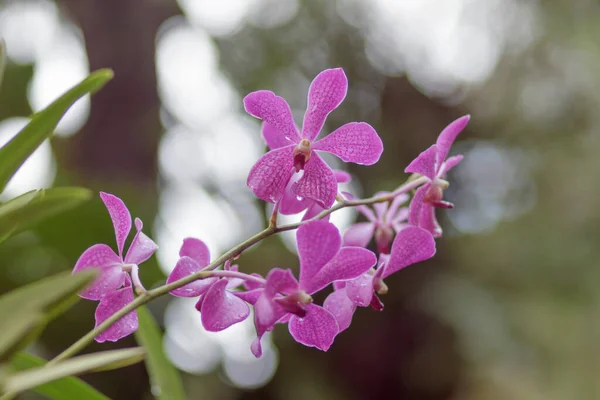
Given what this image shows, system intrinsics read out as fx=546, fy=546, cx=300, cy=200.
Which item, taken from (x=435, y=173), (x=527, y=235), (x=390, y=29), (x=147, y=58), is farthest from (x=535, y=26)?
(x=435, y=173)

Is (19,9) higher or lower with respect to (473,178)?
higher

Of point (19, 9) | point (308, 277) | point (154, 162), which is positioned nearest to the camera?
point (308, 277)

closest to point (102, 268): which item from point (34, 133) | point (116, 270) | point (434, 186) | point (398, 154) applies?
point (116, 270)

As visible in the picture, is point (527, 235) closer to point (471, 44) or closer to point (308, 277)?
point (471, 44)

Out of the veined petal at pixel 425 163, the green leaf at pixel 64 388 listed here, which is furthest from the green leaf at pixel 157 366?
the veined petal at pixel 425 163

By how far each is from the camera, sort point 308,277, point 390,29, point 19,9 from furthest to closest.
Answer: point 390,29, point 19,9, point 308,277

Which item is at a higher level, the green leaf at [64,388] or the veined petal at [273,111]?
the veined petal at [273,111]

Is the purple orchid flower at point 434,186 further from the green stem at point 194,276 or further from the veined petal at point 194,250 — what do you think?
the veined petal at point 194,250
